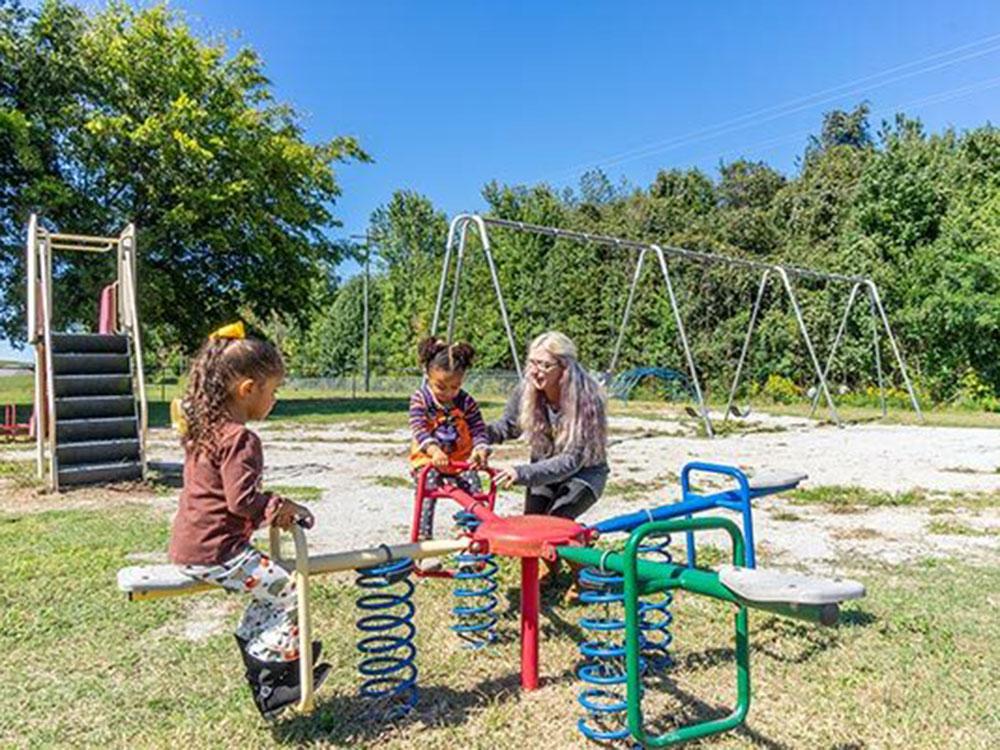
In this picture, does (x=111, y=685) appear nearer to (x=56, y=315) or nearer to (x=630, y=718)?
(x=630, y=718)

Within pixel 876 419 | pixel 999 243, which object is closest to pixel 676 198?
pixel 999 243

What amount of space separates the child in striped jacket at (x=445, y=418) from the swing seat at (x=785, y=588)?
Answer: 205cm

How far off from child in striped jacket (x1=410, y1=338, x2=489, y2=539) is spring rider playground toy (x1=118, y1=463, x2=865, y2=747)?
0.45 meters

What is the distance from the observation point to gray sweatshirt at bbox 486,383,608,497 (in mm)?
3605

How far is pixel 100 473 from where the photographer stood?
7.87m

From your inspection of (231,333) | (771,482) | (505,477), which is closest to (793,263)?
(771,482)

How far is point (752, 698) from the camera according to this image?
2.94 metres

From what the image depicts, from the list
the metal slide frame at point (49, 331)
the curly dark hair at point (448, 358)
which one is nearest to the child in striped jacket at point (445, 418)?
the curly dark hair at point (448, 358)

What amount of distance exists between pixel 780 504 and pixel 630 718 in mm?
5426

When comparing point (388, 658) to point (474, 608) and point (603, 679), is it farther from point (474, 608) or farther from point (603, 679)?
point (603, 679)

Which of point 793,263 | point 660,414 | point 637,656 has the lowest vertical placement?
point 660,414

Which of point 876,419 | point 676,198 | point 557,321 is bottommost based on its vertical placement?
point 876,419

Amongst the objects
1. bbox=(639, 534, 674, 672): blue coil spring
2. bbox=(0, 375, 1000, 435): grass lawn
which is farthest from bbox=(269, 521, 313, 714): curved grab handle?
bbox=(0, 375, 1000, 435): grass lawn

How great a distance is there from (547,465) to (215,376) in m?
1.67
